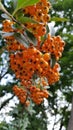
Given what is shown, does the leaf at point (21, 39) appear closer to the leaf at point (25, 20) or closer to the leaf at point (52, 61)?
the leaf at point (25, 20)

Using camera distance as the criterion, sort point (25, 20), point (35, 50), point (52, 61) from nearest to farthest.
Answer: point (25, 20), point (35, 50), point (52, 61)

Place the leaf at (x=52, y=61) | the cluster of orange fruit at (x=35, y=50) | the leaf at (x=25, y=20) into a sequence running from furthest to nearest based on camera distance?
the leaf at (x=52, y=61) → the cluster of orange fruit at (x=35, y=50) → the leaf at (x=25, y=20)

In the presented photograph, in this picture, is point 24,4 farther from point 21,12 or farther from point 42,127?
point 42,127

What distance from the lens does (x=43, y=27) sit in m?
1.49

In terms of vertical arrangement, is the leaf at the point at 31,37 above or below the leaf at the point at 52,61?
below

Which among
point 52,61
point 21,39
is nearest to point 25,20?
point 21,39

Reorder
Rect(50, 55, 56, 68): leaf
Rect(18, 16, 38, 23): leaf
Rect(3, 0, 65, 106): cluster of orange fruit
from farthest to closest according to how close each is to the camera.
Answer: Rect(50, 55, 56, 68): leaf < Rect(3, 0, 65, 106): cluster of orange fruit < Rect(18, 16, 38, 23): leaf

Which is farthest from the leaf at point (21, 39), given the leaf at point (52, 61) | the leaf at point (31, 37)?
the leaf at point (52, 61)

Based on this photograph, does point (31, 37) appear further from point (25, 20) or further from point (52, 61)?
point (52, 61)

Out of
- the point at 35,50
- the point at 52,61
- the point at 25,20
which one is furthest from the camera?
the point at 52,61

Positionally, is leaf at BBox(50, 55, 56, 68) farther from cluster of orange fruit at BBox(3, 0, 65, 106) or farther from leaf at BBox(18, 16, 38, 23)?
leaf at BBox(18, 16, 38, 23)

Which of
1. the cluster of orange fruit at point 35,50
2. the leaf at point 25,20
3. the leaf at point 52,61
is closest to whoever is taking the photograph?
the leaf at point 25,20

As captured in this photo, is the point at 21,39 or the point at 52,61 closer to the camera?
the point at 21,39

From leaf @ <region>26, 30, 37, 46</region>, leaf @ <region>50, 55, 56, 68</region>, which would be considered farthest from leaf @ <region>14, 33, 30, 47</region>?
leaf @ <region>50, 55, 56, 68</region>
